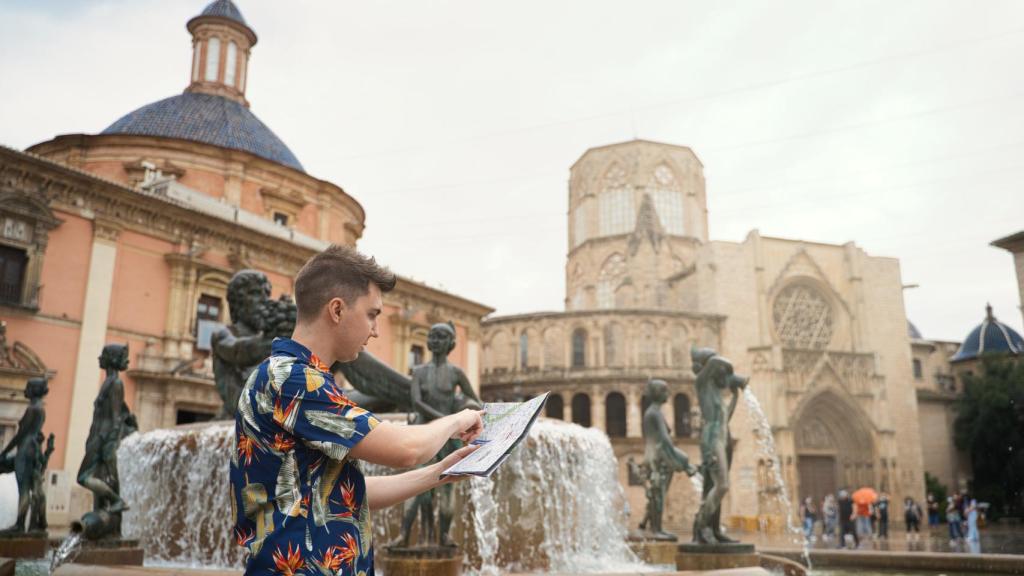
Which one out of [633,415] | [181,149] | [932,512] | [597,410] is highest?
[181,149]

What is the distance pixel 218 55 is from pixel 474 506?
29089 mm

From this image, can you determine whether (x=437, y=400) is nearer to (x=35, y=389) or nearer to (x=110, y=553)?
(x=110, y=553)

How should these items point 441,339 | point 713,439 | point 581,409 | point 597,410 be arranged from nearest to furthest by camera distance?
point 441,339, point 713,439, point 597,410, point 581,409

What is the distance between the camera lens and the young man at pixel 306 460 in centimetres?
173

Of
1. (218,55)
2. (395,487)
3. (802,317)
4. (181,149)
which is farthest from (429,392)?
(802,317)

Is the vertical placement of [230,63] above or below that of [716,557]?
above

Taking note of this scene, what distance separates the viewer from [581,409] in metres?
38.3

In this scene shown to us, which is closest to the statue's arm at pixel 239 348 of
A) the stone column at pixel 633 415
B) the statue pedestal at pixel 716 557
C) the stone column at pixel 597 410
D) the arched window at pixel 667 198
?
the statue pedestal at pixel 716 557

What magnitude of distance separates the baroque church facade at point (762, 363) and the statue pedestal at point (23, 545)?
27651 millimetres

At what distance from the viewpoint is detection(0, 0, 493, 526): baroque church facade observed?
18766 mm

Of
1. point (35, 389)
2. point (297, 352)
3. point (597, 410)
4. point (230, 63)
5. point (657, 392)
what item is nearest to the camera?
point (297, 352)

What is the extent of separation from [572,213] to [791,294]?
57.2ft

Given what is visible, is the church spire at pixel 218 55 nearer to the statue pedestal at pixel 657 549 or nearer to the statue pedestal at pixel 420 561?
the statue pedestal at pixel 657 549

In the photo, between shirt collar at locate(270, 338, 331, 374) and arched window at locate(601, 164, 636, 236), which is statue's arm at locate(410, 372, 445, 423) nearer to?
shirt collar at locate(270, 338, 331, 374)
